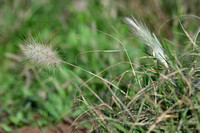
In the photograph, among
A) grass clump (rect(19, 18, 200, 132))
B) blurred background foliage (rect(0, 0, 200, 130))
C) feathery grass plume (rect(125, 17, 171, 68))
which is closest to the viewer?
grass clump (rect(19, 18, 200, 132))

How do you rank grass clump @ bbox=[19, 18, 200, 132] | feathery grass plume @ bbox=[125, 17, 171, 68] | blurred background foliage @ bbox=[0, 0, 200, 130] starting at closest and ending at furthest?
grass clump @ bbox=[19, 18, 200, 132], feathery grass plume @ bbox=[125, 17, 171, 68], blurred background foliage @ bbox=[0, 0, 200, 130]

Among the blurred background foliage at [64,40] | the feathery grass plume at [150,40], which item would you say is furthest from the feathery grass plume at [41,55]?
the feathery grass plume at [150,40]

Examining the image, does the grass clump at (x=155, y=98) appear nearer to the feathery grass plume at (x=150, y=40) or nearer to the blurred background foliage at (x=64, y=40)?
the feathery grass plume at (x=150, y=40)

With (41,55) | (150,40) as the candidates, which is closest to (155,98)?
(150,40)

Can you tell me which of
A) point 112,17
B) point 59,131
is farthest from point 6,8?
point 59,131

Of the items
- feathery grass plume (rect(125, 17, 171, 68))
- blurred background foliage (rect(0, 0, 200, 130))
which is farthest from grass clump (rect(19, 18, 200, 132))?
blurred background foliage (rect(0, 0, 200, 130))

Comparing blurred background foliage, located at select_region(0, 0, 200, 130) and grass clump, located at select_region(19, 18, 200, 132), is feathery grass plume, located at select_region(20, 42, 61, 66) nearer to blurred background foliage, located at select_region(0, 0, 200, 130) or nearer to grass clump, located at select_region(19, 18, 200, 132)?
grass clump, located at select_region(19, 18, 200, 132)

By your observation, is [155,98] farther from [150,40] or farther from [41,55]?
[41,55]
